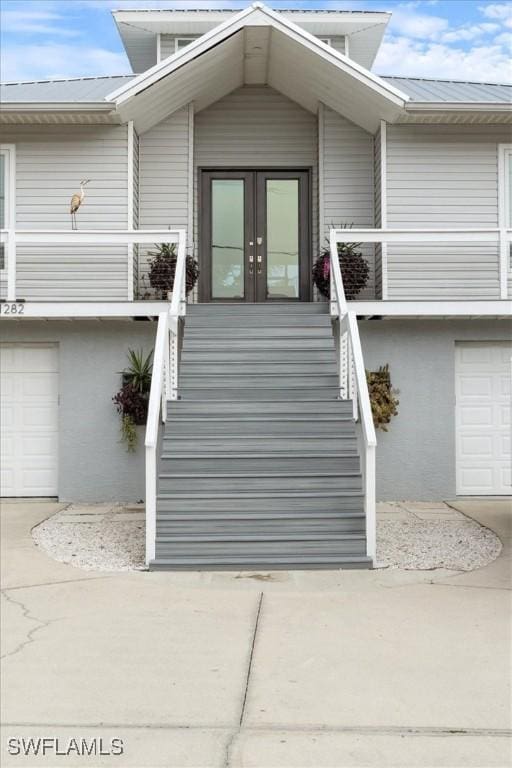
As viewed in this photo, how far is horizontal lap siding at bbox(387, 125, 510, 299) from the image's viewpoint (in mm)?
11023

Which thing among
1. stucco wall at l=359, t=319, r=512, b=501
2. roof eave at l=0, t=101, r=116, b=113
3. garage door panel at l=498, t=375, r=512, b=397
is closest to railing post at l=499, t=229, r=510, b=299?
stucco wall at l=359, t=319, r=512, b=501

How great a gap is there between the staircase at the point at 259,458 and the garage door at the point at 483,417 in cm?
243

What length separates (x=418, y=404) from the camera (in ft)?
34.7

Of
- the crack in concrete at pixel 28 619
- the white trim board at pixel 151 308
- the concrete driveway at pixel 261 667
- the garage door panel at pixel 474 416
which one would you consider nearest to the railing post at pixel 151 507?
the concrete driveway at pixel 261 667

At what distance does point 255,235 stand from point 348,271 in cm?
202

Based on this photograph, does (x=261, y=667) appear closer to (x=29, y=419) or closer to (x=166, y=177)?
(x=29, y=419)

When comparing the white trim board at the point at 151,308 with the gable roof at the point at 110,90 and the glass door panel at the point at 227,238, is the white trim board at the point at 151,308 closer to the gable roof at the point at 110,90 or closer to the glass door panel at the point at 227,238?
the glass door panel at the point at 227,238

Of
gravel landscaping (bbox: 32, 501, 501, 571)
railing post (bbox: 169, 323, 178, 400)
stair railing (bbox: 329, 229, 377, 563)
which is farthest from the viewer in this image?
railing post (bbox: 169, 323, 178, 400)

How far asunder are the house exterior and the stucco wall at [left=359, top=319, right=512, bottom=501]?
3cm

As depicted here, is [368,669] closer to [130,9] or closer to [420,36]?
[130,9]

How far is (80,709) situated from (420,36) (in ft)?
65.0

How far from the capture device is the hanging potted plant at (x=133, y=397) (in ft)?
33.7

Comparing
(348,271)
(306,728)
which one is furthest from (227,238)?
(306,728)

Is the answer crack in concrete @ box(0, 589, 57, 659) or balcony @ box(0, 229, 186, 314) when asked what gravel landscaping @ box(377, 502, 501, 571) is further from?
balcony @ box(0, 229, 186, 314)
